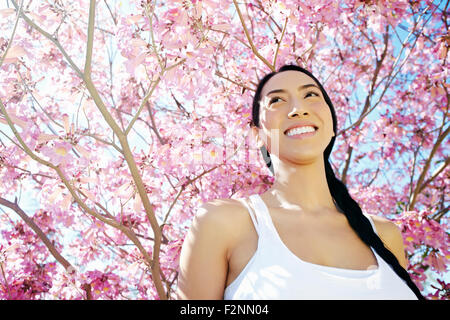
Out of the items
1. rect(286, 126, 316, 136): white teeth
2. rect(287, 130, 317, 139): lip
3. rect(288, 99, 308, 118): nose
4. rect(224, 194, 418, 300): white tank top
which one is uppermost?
rect(288, 99, 308, 118): nose

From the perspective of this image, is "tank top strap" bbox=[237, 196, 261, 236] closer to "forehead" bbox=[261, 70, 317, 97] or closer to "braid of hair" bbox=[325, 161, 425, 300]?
"braid of hair" bbox=[325, 161, 425, 300]

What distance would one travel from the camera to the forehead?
1532mm

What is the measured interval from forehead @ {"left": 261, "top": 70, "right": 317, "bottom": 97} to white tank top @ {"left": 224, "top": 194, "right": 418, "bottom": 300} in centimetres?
61

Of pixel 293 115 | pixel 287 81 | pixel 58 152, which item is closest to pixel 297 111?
pixel 293 115

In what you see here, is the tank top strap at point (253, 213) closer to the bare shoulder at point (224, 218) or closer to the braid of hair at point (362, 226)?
the bare shoulder at point (224, 218)

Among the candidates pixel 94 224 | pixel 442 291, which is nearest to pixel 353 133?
pixel 442 291

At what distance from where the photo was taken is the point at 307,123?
55.6 inches

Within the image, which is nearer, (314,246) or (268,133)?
(314,246)

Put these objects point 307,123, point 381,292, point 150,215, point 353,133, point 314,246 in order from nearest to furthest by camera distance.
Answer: point 381,292
point 314,246
point 307,123
point 150,215
point 353,133

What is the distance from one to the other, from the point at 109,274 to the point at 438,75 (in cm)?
286

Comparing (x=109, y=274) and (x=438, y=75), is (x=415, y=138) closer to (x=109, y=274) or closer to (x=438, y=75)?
(x=438, y=75)

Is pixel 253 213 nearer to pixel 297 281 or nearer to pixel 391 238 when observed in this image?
pixel 297 281

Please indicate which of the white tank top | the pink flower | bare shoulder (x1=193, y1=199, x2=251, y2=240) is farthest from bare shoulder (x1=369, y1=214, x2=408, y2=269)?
the pink flower
